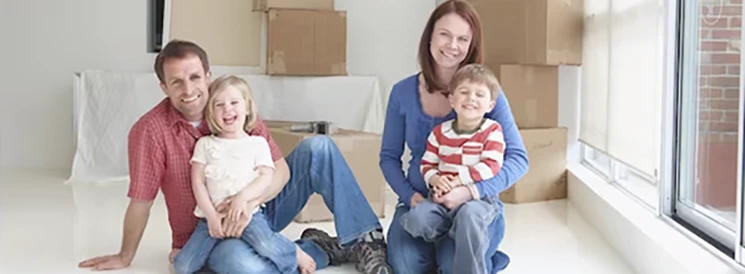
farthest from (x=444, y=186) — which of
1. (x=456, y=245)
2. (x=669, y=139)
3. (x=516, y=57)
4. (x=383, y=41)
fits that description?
(x=383, y=41)

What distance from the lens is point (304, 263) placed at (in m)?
2.26

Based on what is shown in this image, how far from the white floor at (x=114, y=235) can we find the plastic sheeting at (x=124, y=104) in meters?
0.46

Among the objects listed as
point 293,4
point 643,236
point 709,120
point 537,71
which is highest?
point 293,4

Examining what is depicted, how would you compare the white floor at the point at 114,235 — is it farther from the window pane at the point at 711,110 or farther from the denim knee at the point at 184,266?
the window pane at the point at 711,110

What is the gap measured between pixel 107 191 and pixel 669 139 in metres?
2.73

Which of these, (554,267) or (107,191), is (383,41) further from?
(554,267)

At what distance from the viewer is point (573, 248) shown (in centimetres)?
272

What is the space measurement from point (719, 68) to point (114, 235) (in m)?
2.12

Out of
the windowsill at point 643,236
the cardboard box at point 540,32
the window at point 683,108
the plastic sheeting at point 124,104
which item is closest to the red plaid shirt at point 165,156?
the windowsill at point 643,236

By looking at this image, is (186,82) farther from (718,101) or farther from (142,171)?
(718,101)

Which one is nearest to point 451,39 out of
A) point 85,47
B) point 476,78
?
point 476,78

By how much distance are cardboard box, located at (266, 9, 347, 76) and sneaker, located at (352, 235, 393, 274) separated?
2108 millimetres

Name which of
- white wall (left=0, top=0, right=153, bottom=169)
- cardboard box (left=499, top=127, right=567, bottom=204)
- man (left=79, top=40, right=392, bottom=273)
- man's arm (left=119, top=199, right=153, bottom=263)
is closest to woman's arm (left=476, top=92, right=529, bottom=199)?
man (left=79, top=40, right=392, bottom=273)

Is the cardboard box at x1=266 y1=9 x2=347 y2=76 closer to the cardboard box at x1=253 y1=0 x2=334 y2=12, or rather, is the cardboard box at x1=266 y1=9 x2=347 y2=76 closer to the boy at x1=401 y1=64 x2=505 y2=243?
the cardboard box at x1=253 y1=0 x2=334 y2=12
